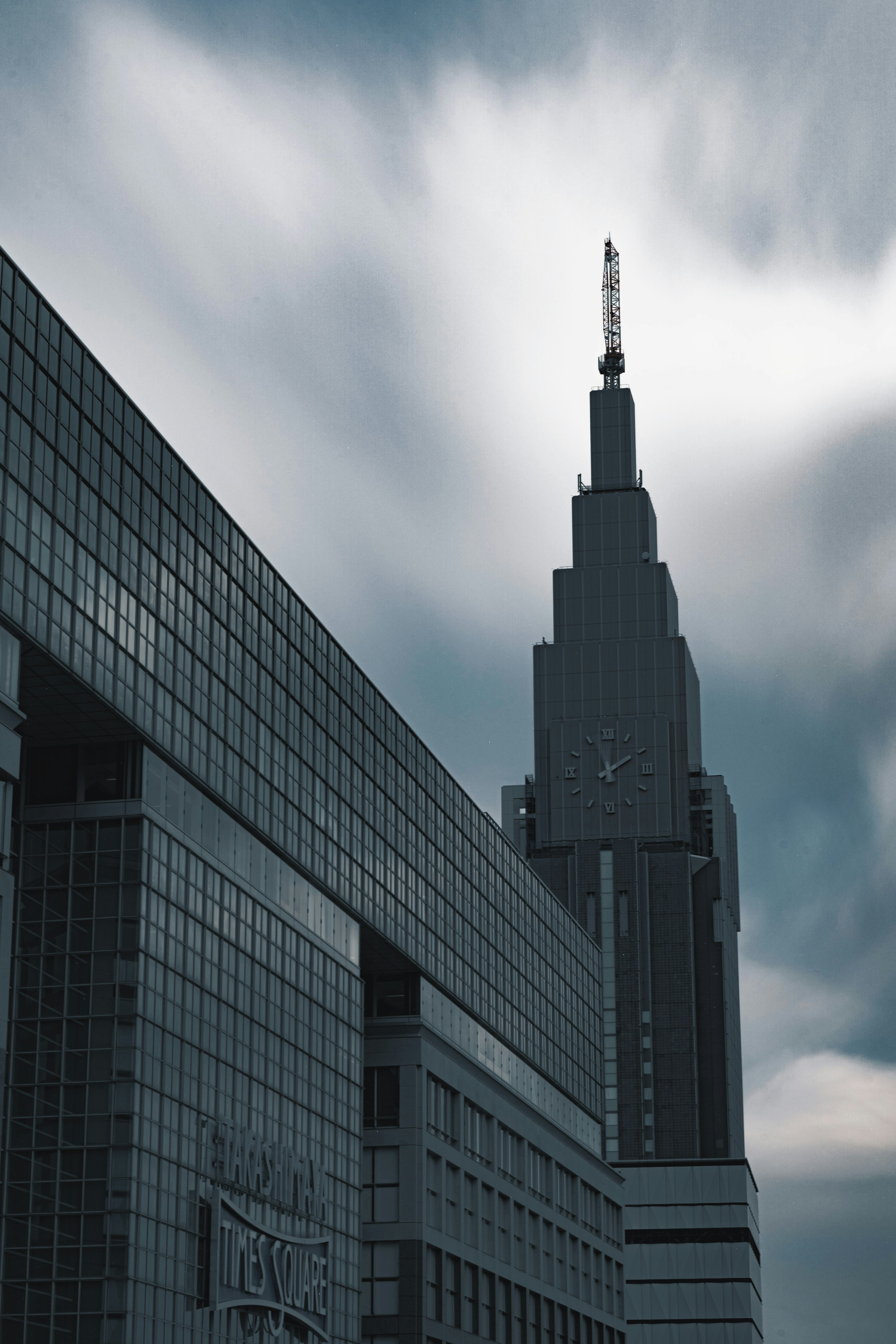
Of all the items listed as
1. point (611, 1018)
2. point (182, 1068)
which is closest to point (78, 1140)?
point (182, 1068)

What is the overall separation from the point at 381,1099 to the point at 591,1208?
4564 cm

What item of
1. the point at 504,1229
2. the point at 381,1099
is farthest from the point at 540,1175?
the point at 381,1099

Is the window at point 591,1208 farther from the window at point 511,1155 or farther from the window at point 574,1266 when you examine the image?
the window at point 511,1155

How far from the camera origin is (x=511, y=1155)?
4879 inches

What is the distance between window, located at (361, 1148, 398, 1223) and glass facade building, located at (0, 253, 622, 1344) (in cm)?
59

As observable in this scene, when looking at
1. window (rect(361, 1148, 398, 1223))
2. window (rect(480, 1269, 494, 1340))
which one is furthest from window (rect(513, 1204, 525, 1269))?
window (rect(361, 1148, 398, 1223))

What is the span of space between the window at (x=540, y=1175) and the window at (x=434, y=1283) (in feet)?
75.0

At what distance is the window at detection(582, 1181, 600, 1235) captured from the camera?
468 feet

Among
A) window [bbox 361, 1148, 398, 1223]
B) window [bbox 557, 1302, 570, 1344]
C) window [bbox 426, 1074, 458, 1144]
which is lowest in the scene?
window [bbox 557, 1302, 570, 1344]

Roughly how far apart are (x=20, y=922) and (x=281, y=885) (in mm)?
18770

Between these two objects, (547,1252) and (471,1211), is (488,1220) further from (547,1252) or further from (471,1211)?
(547,1252)

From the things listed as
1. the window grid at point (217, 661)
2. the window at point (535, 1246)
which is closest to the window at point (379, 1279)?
the window grid at point (217, 661)

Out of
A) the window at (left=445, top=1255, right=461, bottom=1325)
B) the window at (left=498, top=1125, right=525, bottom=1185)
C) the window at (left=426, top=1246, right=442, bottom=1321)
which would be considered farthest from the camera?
the window at (left=498, top=1125, right=525, bottom=1185)

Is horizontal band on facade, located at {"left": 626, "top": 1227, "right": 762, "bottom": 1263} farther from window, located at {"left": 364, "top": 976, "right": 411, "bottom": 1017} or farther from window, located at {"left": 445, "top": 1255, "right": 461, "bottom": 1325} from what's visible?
window, located at {"left": 364, "top": 976, "right": 411, "bottom": 1017}
